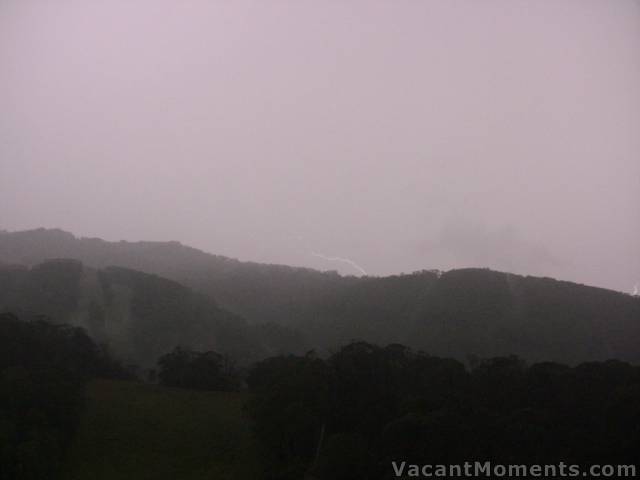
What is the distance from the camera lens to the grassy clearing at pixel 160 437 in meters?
24.4

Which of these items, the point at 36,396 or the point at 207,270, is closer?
the point at 36,396

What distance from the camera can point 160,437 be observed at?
28125mm

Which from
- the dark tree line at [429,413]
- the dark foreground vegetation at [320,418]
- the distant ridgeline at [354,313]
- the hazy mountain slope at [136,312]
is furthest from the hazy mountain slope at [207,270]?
the dark tree line at [429,413]

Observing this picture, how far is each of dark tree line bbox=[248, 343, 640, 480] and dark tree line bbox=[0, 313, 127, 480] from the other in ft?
20.5

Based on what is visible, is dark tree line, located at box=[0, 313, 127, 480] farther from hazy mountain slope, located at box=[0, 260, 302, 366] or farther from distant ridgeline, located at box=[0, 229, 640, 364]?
distant ridgeline, located at box=[0, 229, 640, 364]

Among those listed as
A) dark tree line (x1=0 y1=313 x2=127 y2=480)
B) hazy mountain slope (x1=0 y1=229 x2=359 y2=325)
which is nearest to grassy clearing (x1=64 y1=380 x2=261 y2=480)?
dark tree line (x1=0 y1=313 x2=127 y2=480)

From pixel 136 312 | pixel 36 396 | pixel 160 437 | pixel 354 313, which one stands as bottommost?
pixel 160 437

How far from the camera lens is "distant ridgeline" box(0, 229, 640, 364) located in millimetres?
57938

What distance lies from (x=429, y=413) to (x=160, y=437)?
12.3 meters

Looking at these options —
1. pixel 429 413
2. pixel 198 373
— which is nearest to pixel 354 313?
pixel 198 373

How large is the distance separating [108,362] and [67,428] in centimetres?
1441

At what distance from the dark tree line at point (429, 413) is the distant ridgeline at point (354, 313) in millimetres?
29623

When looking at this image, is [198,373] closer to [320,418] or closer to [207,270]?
[320,418]

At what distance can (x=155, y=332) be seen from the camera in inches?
2331
